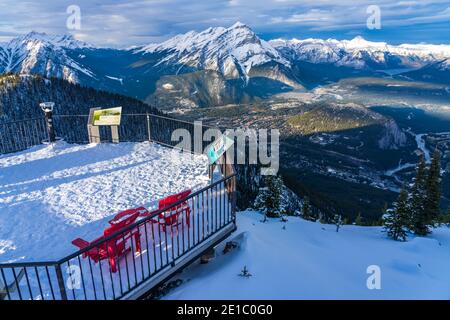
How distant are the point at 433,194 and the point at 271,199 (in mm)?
9710

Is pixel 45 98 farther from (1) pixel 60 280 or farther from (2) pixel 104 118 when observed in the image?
(1) pixel 60 280

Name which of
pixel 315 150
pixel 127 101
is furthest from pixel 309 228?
pixel 315 150

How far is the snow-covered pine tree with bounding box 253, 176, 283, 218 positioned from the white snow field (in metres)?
1.61

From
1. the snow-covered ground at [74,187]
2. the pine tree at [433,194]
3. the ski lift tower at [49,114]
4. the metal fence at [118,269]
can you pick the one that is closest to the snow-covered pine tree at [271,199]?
the snow-covered ground at [74,187]

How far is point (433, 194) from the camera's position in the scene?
614 inches

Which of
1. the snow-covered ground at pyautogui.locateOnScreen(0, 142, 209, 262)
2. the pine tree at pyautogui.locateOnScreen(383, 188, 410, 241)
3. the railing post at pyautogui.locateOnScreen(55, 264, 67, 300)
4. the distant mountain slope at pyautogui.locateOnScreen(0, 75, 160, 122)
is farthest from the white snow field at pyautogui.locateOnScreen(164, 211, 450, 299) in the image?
the distant mountain slope at pyautogui.locateOnScreen(0, 75, 160, 122)

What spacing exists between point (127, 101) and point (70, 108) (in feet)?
59.9

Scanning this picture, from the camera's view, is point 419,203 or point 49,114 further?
point 49,114

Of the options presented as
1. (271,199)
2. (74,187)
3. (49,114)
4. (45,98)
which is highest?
(49,114)

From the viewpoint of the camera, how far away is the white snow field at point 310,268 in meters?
6.09

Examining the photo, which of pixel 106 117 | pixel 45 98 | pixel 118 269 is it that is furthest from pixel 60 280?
pixel 45 98

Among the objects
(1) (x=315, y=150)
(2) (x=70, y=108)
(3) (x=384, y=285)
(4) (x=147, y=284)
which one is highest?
(4) (x=147, y=284)

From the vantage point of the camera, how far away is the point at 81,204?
948cm

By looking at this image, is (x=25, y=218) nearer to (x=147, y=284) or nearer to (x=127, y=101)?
(x=147, y=284)
